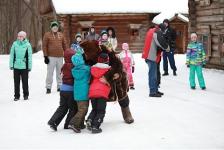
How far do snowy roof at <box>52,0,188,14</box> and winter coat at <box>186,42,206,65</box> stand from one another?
1705 cm

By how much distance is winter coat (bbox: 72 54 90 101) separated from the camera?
7.77 metres

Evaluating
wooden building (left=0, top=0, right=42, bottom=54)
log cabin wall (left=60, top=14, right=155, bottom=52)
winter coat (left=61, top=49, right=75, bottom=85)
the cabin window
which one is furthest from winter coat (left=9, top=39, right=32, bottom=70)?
wooden building (left=0, top=0, right=42, bottom=54)

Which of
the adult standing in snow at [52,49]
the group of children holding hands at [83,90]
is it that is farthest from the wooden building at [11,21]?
the group of children holding hands at [83,90]

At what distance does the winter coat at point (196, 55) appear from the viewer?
12.7 meters

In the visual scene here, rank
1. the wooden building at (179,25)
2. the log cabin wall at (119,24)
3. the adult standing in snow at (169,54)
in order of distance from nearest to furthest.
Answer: the adult standing in snow at (169,54) → the log cabin wall at (119,24) → the wooden building at (179,25)

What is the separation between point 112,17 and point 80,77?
75.4ft

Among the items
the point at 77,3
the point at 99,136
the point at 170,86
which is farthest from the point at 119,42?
the point at 99,136

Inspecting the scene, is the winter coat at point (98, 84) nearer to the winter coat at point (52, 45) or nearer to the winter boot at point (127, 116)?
the winter boot at point (127, 116)

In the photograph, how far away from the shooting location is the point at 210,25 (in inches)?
749

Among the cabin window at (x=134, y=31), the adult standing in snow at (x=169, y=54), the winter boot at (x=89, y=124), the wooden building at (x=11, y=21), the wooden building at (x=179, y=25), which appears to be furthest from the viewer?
the wooden building at (x=11, y=21)

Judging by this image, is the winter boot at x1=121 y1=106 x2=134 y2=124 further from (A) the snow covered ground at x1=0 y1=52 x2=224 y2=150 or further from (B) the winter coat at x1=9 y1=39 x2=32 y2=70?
(B) the winter coat at x1=9 y1=39 x2=32 y2=70

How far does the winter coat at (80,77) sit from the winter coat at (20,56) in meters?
4.11

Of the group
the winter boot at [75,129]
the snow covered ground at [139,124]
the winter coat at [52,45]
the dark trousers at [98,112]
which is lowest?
the snow covered ground at [139,124]

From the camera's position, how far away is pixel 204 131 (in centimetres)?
775
